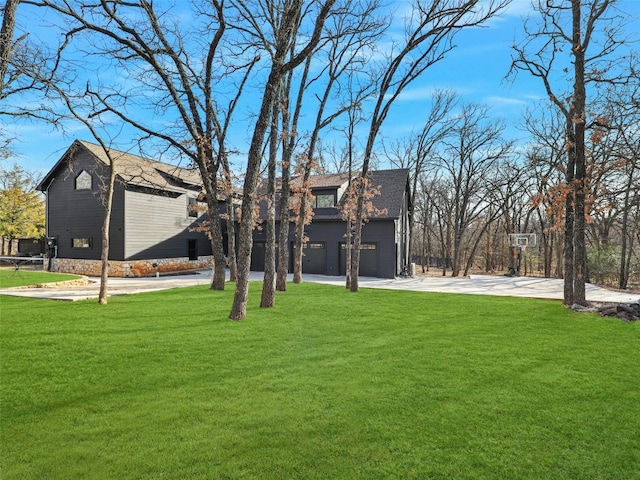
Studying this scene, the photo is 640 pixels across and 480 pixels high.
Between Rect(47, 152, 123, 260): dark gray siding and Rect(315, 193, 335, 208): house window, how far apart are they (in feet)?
37.2

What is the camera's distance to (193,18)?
1071 cm

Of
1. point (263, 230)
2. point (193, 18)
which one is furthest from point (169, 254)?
point (193, 18)

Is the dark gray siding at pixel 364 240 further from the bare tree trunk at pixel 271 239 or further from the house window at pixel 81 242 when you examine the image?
the bare tree trunk at pixel 271 239

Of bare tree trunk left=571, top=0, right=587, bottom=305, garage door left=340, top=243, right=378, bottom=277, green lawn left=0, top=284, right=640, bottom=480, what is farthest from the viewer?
garage door left=340, top=243, right=378, bottom=277

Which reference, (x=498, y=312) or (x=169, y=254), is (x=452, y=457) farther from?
(x=169, y=254)

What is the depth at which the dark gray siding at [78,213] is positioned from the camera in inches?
764

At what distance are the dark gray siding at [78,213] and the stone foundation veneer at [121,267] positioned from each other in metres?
0.35

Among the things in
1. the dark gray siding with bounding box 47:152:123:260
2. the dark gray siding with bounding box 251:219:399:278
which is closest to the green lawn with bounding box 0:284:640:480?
the dark gray siding with bounding box 251:219:399:278

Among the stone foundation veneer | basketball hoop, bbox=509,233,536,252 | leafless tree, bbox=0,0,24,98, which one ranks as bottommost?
the stone foundation veneer

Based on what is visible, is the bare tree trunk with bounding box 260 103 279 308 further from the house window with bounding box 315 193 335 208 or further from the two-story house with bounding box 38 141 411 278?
the house window with bounding box 315 193 335 208

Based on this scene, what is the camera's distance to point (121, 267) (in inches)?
752

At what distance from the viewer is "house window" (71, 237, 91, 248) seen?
2036 cm

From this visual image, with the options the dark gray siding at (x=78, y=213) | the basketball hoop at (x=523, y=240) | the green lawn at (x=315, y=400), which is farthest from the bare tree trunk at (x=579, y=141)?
the dark gray siding at (x=78, y=213)

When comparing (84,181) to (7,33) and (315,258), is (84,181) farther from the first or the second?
(7,33)
